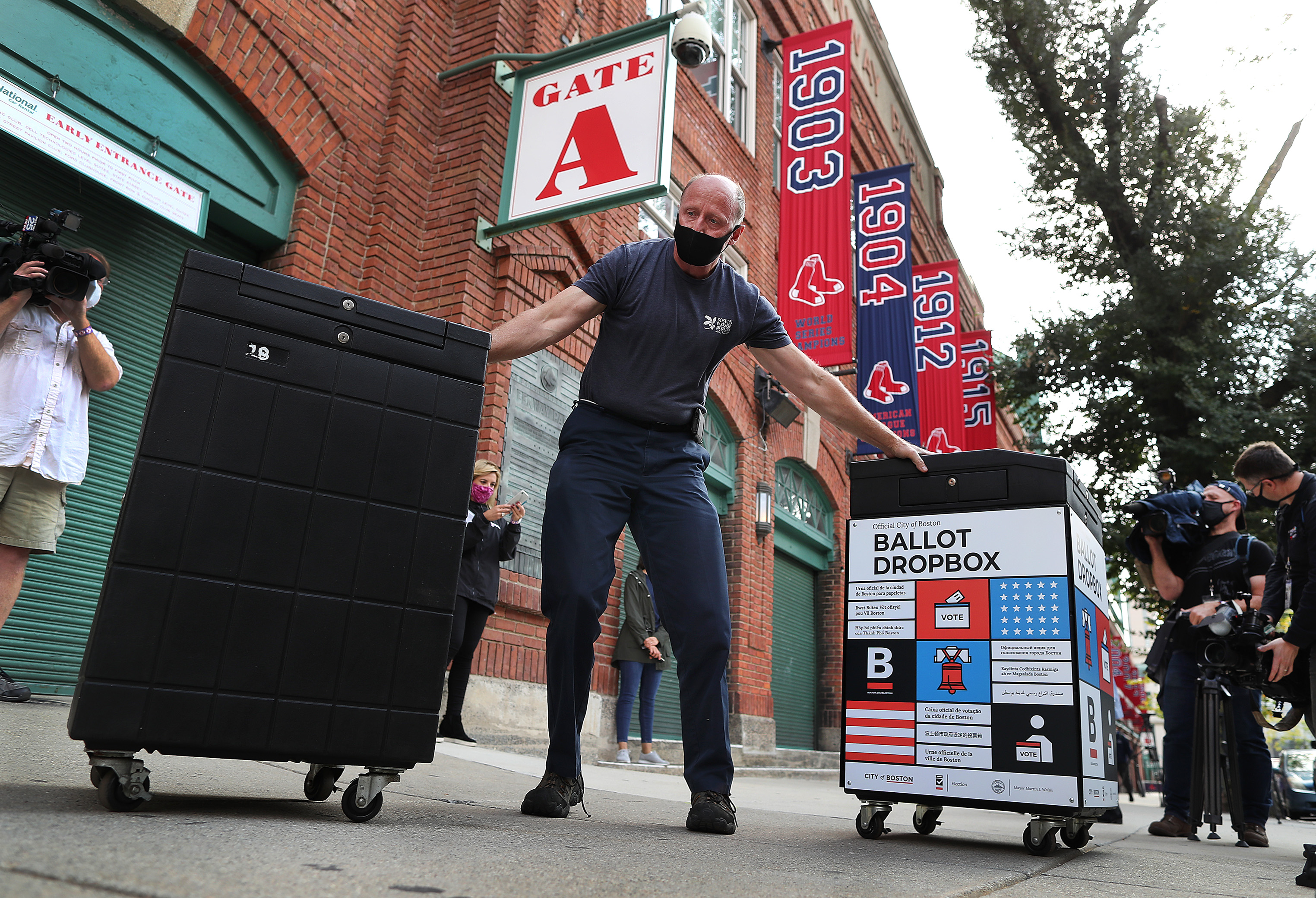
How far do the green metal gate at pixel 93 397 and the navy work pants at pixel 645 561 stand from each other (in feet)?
10.6

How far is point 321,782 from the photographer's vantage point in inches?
94.7

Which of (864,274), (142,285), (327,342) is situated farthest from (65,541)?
(864,274)

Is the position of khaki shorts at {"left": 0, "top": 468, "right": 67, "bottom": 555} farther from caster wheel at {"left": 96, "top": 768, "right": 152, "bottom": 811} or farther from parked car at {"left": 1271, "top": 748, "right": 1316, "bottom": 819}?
parked car at {"left": 1271, "top": 748, "right": 1316, "bottom": 819}

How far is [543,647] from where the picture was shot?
287 inches

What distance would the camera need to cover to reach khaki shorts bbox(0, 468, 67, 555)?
146 inches

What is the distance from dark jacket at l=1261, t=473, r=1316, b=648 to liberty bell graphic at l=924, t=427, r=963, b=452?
9703mm

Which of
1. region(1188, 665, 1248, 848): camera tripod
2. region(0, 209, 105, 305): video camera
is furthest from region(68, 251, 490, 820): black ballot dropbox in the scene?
region(1188, 665, 1248, 848): camera tripod

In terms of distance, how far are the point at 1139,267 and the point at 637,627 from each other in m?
10.9

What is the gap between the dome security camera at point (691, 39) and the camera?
755 centimetres

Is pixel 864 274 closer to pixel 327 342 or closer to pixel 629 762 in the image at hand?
pixel 629 762

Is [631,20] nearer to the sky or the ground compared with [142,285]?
nearer to the sky

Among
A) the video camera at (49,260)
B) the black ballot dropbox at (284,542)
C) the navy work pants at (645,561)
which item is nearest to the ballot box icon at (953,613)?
the navy work pants at (645,561)

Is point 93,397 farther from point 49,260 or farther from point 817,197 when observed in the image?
point 817,197

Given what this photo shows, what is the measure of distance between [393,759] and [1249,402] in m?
14.2
